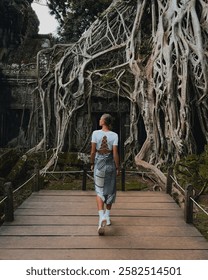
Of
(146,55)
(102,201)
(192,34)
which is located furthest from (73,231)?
(146,55)

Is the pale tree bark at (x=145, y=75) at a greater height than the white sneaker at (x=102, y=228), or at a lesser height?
greater

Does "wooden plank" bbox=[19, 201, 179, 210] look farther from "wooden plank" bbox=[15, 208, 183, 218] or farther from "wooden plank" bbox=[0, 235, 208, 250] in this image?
"wooden plank" bbox=[0, 235, 208, 250]

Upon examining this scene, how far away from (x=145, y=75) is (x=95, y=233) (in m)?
4.89

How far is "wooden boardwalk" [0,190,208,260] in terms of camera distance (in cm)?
296

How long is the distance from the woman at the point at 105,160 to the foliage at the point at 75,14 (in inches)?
339

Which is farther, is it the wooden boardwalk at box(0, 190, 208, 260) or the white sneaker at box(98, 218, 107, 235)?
Result: the white sneaker at box(98, 218, 107, 235)

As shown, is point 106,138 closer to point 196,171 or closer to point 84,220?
point 84,220

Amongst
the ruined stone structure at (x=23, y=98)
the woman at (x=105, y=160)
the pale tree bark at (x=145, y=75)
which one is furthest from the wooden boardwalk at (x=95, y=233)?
the ruined stone structure at (x=23, y=98)

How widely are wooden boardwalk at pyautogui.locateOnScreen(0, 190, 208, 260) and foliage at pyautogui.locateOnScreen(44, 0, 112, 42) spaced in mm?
8129

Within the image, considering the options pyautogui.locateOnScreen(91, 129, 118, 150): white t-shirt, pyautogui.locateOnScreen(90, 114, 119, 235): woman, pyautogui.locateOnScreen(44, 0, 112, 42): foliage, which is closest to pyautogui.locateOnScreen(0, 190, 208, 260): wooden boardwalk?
pyautogui.locateOnScreen(90, 114, 119, 235): woman

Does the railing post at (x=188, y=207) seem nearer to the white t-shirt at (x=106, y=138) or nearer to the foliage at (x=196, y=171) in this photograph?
the white t-shirt at (x=106, y=138)

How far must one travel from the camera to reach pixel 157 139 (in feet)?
23.4

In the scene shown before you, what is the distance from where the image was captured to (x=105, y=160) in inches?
139

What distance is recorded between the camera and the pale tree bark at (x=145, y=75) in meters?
6.77
